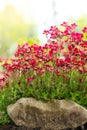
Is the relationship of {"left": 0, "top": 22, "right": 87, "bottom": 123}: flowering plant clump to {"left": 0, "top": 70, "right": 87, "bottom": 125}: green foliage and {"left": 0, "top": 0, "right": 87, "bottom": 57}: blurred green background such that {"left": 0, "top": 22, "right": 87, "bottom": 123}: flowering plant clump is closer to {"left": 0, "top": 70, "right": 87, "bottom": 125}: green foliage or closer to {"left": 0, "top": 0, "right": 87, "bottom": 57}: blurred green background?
{"left": 0, "top": 70, "right": 87, "bottom": 125}: green foliage

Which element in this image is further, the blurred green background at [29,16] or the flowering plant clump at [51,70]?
the blurred green background at [29,16]

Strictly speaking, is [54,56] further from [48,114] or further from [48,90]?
[48,114]

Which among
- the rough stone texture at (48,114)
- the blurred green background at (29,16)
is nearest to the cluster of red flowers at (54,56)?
the rough stone texture at (48,114)

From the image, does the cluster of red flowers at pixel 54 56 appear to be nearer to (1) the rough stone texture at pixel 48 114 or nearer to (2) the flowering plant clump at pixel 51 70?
(2) the flowering plant clump at pixel 51 70

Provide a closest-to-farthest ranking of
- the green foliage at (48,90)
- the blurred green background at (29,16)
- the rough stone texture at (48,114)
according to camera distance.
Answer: the rough stone texture at (48,114)
the green foliage at (48,90)
the blurred green background at (29,16)

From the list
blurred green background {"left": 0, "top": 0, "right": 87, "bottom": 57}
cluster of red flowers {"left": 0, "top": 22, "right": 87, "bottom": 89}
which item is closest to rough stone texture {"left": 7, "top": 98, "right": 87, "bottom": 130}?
cluster of red flowers {"left": 0, "top": 22, "right": 87, "bottom": 89}

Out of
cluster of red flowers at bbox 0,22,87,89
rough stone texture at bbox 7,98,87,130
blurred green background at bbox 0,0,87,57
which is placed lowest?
rough stone texture at bbox 7,98,87,130

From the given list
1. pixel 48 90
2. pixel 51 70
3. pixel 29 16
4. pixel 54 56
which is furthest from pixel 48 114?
pixel 29 16

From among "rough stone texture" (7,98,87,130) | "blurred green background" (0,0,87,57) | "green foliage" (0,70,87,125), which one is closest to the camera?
"rough stone texture" (7,98,87,130)
